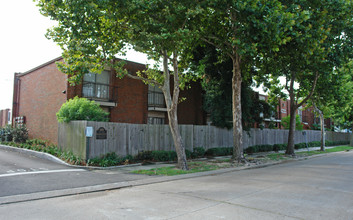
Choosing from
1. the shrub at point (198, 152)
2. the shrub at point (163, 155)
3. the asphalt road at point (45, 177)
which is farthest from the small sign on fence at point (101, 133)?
the shrub at point (198, 152)

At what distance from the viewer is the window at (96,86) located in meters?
18.6

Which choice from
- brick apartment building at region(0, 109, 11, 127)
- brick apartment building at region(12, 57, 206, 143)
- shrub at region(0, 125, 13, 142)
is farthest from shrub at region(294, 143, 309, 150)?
brick apartment building at region(0, 109, 11, 127)

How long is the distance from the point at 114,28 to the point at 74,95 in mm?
6785

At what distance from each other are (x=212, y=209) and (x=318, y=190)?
4107 mm

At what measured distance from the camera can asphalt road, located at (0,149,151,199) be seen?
328 inches

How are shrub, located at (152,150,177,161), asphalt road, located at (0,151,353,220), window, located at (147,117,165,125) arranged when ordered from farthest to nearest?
window, located at (147,117,165,125), shrub, located at (152,150,177,161), asphalt road, located at (0,151,353,220)

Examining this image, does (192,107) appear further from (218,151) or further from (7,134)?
(7,134)

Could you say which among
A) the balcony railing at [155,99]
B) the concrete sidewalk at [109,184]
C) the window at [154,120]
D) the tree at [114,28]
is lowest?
the concrete sidewalk at [109,184]

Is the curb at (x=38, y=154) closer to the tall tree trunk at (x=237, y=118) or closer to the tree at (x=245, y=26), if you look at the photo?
the tall tree trunk at (x=237, y=118)

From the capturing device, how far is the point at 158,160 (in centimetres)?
1501

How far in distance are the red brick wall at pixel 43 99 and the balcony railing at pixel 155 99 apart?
694 centimetres

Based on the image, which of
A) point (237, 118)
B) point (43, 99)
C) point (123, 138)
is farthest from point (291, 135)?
point (43, 99)

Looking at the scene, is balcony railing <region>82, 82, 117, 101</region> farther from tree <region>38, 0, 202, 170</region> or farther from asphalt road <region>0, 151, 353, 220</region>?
asphalt road <region>0, 151, 353, 220</region>

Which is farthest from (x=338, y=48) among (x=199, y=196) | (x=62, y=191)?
(x=62, y=191)
